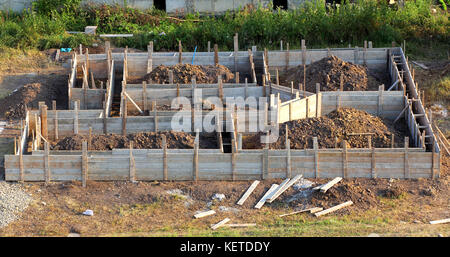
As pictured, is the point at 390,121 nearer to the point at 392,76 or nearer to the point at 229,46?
the point at 392,76

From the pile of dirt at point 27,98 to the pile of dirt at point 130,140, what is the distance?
3.17 metres

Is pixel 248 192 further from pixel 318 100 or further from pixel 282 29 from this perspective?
pixel 282 29

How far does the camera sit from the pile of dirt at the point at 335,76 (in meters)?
21.8

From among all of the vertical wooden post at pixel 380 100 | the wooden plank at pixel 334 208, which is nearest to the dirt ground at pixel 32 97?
the vertical wooden post at pixel 380 100

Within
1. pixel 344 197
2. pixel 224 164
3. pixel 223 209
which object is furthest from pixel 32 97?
pixel 344 197

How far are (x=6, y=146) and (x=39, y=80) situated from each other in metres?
4.02

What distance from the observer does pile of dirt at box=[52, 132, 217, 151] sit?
1839 centimetres

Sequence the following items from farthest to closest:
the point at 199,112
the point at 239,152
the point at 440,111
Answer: the point at 440,111, the point at 199,112, the point at 239,152

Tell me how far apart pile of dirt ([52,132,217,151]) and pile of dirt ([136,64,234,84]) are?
346 centimetres

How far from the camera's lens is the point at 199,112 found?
1953cm

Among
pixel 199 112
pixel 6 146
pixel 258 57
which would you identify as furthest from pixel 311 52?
pixel 6 146

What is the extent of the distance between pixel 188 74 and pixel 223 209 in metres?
6.15

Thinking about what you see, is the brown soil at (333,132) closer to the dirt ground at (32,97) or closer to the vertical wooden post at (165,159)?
the vertical wooden post at (165,159)

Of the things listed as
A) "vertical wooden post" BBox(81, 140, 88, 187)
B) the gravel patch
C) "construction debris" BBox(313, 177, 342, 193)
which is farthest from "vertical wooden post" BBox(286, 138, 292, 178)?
the gravel patch
